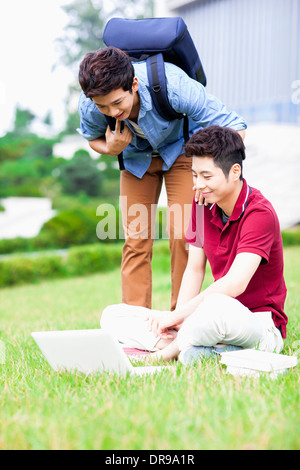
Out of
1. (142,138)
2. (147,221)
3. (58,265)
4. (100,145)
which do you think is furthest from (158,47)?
(58,265)

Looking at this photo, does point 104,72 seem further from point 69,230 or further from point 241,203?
point 69,230

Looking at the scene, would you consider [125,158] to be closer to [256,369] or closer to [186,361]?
[186,361]

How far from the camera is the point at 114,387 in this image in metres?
2.07

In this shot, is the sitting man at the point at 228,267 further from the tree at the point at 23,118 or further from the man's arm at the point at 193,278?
the tree at the point at 23,118

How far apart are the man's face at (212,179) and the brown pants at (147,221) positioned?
844 mm

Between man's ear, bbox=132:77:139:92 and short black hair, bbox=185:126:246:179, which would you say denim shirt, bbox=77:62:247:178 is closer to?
man's ear, bbox=132:77:139:92

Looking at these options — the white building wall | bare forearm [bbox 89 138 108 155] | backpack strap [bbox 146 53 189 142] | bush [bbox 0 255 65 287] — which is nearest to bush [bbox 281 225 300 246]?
the white building wall

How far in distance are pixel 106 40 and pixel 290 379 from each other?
2155 millimetres

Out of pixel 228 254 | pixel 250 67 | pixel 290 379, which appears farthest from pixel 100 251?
pixel 290 379

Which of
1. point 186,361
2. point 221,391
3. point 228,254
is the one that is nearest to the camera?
point 221,391

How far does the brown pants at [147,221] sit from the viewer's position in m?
3.38

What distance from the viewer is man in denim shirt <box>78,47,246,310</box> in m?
2.75

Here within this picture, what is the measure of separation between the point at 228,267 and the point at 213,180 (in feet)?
1.43

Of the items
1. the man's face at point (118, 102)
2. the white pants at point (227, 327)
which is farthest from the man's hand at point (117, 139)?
the white pants at point (227, 327)
